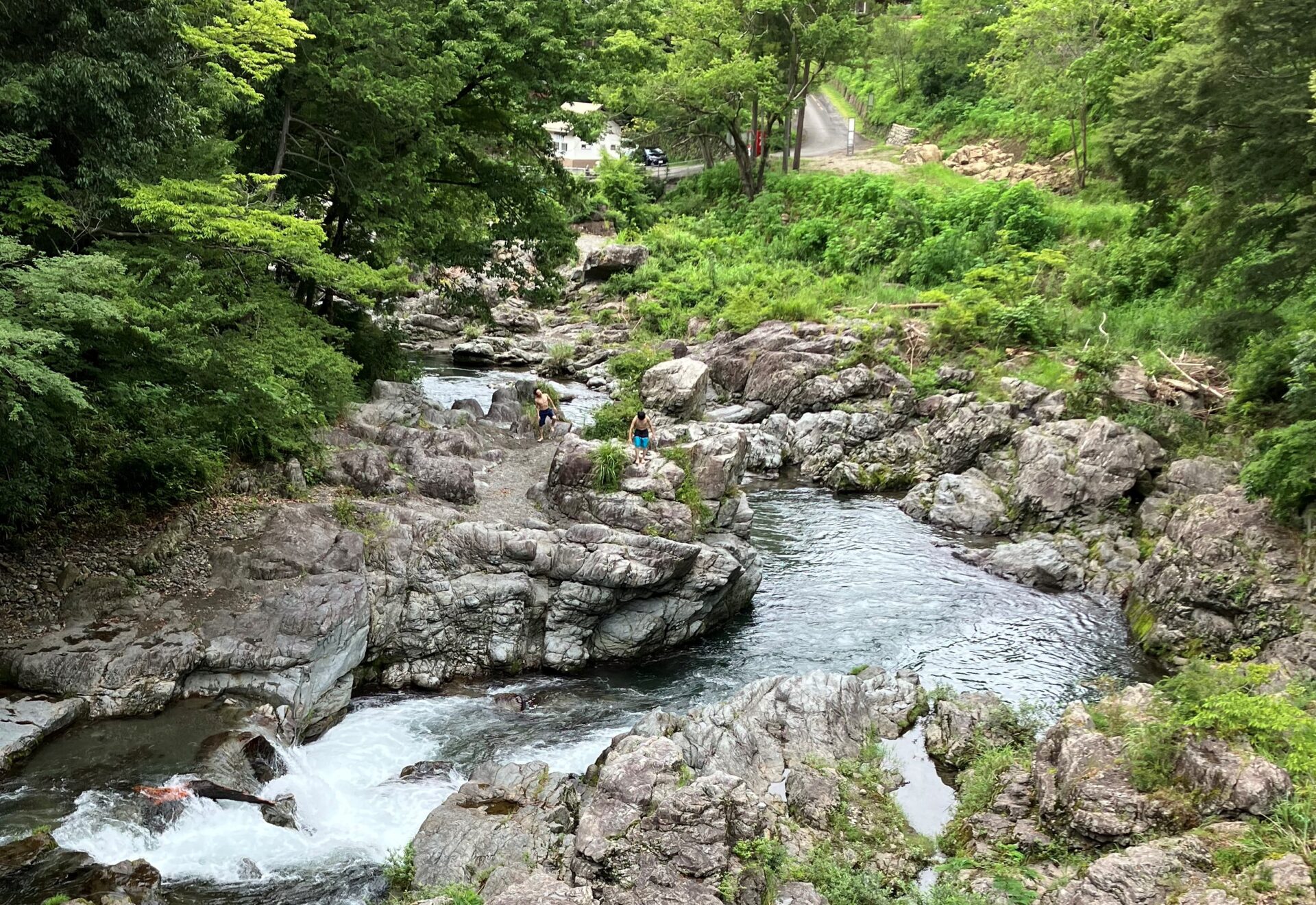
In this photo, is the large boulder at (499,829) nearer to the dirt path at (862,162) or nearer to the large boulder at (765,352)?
the large boulder at (765,352)

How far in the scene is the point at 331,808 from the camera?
480 inches

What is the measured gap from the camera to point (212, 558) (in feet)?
49.1

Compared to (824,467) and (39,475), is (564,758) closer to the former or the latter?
(39,475)

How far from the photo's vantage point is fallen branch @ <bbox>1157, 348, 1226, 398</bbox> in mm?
23781

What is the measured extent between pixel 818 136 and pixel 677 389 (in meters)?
37.7

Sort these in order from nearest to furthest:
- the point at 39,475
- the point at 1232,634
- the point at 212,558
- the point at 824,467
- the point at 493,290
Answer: the point at 39,475
the point at 212,558
the point at 1232,634
the point at 824,467
the point at 493,290

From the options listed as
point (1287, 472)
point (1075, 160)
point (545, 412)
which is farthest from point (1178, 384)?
point (1075, 160)

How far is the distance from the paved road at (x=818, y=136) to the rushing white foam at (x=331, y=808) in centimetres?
4491

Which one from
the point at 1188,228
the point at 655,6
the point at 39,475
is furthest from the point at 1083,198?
the point at 39,475

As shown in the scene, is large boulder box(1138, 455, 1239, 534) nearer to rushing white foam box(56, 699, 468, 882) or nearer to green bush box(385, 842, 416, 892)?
rushing white foam box(56, 699, 468, 882)

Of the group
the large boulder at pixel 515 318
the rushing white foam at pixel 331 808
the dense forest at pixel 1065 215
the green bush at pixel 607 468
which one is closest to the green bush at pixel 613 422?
the green bush at pixel 607 468

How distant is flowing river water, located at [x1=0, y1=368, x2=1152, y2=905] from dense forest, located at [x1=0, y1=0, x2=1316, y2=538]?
4.32 metres

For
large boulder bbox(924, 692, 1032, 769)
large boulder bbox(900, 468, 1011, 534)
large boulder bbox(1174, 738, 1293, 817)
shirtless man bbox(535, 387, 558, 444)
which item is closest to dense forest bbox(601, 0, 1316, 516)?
large boulder bbox(900, 468, 1011, 534)

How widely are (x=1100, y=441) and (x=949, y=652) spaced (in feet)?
30.1
